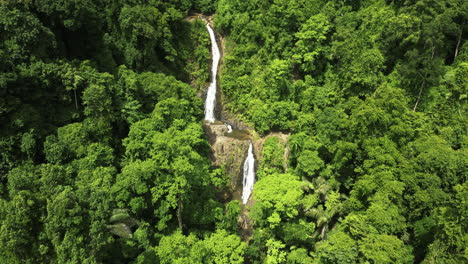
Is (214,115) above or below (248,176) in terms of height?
above

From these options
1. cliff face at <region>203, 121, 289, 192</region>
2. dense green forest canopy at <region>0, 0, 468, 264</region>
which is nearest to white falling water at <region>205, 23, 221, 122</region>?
dense green forest canopy at <region>0, 0, 468, 264</region>

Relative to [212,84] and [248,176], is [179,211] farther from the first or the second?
[212,84]

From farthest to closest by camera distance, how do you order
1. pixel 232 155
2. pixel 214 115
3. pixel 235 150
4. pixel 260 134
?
pixel 214 115 < pixel 260 134 < pixel 235 150 < pixel 232 155

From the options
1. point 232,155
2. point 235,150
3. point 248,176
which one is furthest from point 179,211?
point 235,150

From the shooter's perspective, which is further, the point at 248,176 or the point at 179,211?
the point at 248,176

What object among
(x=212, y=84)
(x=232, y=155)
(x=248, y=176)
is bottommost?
(x=248, y=176)

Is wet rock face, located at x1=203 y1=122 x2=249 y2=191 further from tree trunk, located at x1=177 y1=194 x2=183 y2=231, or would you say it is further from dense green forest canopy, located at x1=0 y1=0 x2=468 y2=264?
tree trunk, located at x1=177 y1=194 x2=183 y2=231

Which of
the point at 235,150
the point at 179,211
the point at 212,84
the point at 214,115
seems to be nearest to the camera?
the point at 179,211

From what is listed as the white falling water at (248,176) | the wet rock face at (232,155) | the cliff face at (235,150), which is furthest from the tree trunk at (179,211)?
the white falling water at (248,176)
